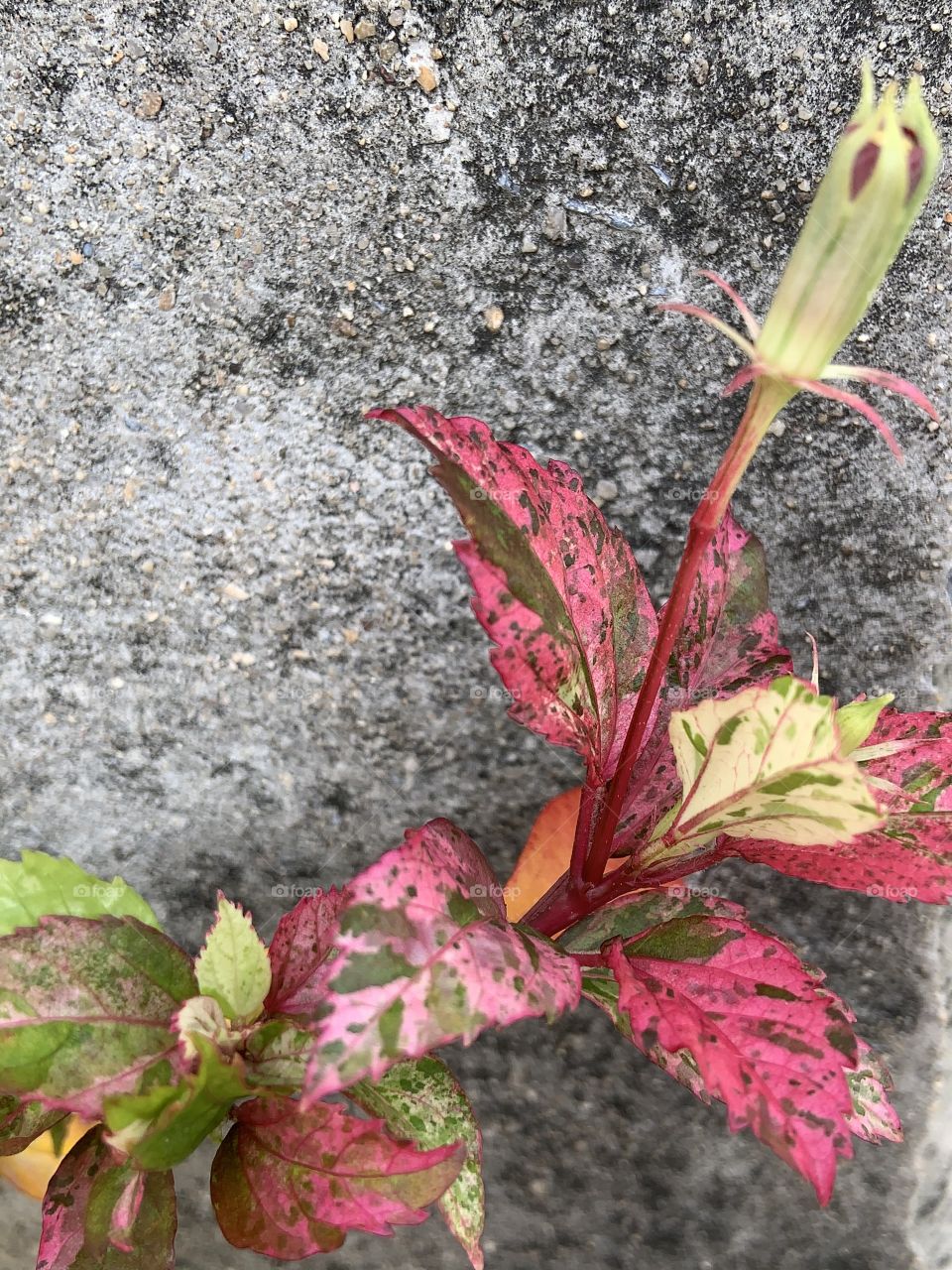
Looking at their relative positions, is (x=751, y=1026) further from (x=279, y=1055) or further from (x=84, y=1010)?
(x=84, y=1010)

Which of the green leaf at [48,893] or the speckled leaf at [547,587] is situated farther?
the green leaf at [48,893]

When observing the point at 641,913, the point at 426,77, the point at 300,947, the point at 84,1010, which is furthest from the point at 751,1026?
the point at 426,77

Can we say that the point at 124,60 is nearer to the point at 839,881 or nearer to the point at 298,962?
the point at 298,962

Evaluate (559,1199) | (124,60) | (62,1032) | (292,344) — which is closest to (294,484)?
(292,344)

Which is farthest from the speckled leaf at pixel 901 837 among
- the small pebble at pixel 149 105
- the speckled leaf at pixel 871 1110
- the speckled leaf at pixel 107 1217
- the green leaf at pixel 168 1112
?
the small pebble at pixel 149 105

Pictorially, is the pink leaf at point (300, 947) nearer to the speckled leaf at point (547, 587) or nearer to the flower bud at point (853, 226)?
the speckled leaf at point (547, 587)

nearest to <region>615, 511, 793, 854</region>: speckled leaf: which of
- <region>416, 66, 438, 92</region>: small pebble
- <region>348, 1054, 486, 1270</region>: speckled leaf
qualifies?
<region>348, 1054, 486, 1270</region>: speckled leaf
